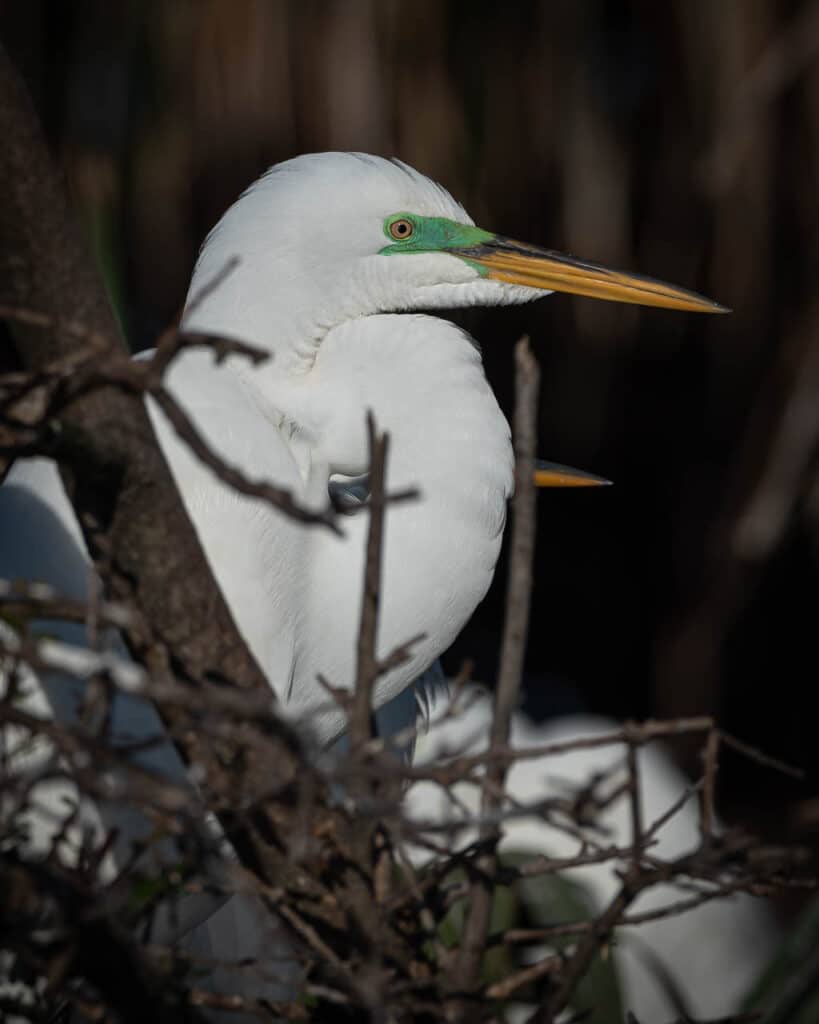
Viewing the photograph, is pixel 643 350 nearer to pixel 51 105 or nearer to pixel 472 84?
pixel 472 84

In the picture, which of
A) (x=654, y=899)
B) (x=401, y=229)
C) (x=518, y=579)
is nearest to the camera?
(x=518, y=579)

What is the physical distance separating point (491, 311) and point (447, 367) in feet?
4.91

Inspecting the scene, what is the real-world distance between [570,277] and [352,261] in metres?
0.22

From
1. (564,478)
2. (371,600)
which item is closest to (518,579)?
(371,600)

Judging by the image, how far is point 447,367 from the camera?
1.16 m

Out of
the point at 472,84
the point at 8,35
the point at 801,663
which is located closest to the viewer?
the point at 8,35

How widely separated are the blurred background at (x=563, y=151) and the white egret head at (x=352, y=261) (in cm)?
91

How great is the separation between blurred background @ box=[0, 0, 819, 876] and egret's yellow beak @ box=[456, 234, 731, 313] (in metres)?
0.93

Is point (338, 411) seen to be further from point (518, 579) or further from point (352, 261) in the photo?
point (518, 579)

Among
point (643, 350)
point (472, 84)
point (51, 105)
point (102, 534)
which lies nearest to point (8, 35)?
point (51, 105)

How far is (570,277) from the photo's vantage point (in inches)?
51.7

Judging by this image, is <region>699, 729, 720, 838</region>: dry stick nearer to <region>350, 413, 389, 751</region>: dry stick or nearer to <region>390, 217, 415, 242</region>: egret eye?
<region>350, 413, 389, 751</region>: dry stick

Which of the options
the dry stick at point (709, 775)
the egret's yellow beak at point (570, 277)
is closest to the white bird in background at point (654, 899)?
the egret's yellow beak at point (570, 277)

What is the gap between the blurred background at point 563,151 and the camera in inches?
86.4
